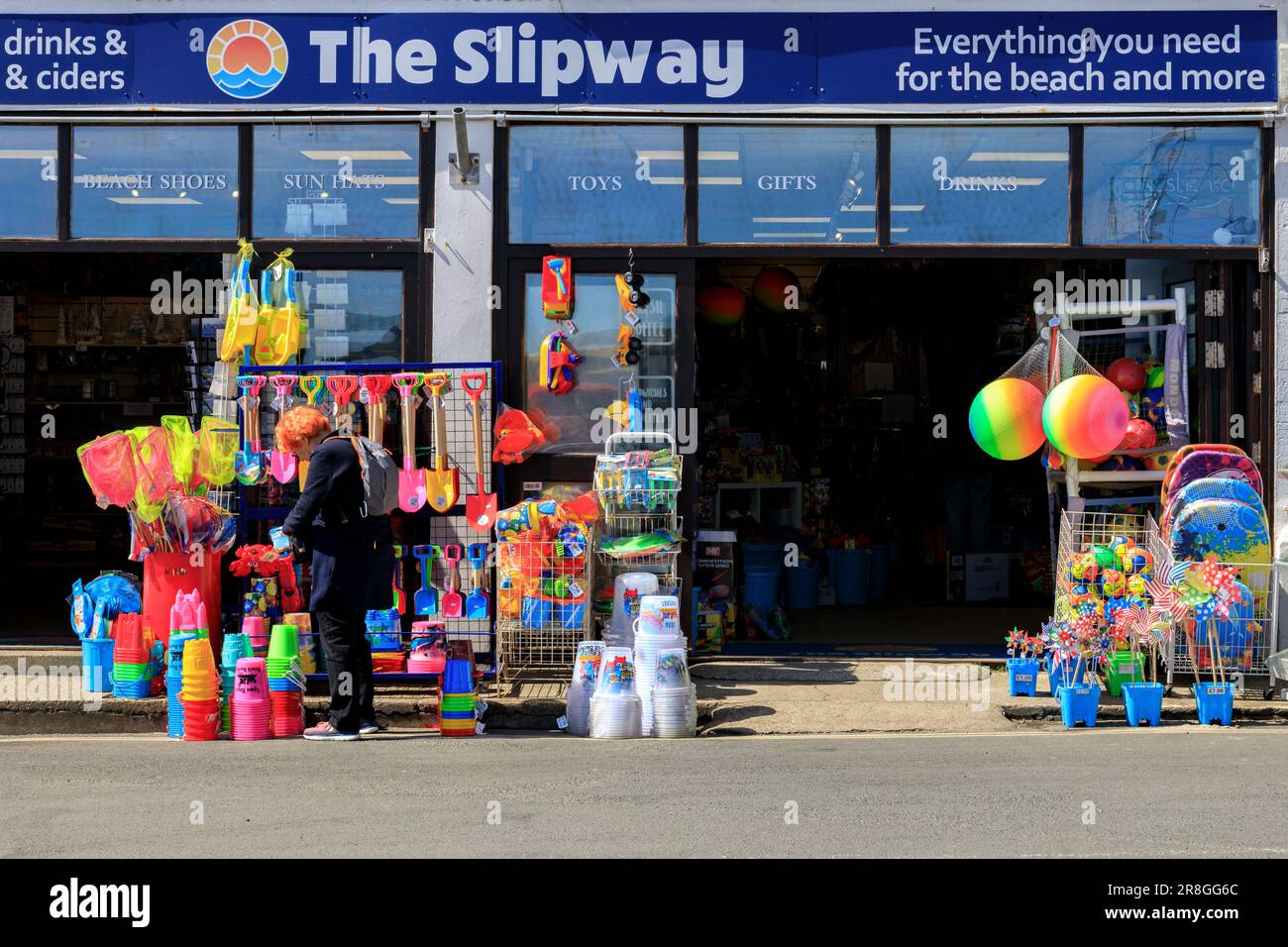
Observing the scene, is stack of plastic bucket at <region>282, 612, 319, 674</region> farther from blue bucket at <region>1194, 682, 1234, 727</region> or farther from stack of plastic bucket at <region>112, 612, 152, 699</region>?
blue bucket at <region>1194, 682, 1234, 727</region>

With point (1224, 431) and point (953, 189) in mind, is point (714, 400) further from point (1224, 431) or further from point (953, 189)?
point (1224, 431)

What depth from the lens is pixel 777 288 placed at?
41.2ft

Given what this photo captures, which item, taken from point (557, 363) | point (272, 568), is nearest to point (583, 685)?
point (272, 568)

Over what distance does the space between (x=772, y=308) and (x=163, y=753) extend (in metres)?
6.71

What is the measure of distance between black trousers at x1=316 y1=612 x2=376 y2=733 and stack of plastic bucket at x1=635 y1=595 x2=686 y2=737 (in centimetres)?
155

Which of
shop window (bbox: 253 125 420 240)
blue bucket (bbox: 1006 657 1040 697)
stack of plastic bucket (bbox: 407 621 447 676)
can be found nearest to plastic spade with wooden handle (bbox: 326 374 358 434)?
shop window (bbox: 253 125 420 240)

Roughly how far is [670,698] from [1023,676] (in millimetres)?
2416

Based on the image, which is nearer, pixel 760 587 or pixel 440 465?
pixel 440 465

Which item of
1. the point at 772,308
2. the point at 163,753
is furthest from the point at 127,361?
the point at 163,753

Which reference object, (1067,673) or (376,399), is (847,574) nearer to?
(1067,673)

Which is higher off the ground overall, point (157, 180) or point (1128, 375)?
point (157, 180)

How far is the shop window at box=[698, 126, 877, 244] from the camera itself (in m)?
10.2

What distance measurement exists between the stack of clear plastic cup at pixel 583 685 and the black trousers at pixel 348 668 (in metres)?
1.17

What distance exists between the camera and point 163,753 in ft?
26.2
